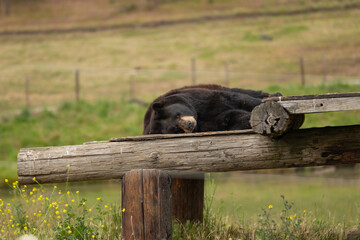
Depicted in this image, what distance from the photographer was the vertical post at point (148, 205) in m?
4.09

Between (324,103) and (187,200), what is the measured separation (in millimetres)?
2117

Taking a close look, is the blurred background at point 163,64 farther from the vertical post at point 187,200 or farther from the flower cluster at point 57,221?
the flower cluster at point 57,221

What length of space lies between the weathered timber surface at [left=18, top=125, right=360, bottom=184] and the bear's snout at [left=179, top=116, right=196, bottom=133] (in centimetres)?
70

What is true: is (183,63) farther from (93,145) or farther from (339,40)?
(93,145)

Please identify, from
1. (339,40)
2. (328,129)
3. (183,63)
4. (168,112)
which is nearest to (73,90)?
(183,63)

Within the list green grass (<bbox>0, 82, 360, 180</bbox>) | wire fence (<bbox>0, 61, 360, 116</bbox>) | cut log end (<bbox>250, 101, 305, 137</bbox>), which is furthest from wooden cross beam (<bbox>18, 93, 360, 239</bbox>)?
wire fence (<bbox>0, 61, 360, 116</bbox>)

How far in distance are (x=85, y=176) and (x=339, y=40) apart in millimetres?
29654

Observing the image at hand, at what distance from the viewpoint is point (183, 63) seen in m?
30.1

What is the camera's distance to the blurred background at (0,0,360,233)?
10.6 m

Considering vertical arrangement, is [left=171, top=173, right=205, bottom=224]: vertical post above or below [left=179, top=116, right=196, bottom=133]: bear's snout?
below

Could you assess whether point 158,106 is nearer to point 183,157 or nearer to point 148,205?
point 183,157

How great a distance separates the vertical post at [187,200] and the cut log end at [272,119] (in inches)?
58.9

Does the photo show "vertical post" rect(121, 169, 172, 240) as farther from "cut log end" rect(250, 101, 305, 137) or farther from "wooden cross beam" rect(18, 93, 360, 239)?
"cut log end" rect(250, 101, 305, 137)

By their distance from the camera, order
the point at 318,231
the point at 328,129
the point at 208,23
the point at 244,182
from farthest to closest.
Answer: the point at 208,23, the point at 244,182, the point at 318,231, the point at 328,129
